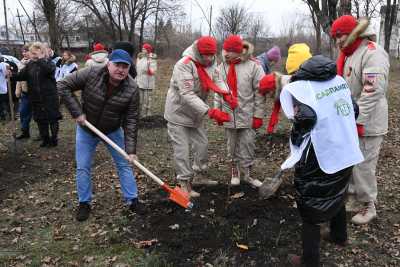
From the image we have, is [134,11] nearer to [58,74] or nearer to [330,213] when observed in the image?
[58,74]

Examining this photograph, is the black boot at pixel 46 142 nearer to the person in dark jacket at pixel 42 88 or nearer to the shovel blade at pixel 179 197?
the person in dark jacket at pixel 42 88

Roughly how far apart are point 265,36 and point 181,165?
130 feet

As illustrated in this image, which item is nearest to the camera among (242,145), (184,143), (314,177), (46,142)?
(314,177)

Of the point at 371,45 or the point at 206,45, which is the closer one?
the point at 371,45

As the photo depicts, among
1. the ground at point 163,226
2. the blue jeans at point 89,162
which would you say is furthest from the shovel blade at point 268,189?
the blue jeans at point 89,162

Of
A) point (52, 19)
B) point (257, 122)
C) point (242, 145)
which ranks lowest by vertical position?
point (242, 145)

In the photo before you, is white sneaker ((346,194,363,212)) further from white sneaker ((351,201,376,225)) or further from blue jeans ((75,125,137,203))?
blue jeans ((75,125,137,203))

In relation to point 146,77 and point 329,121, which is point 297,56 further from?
point 146,77

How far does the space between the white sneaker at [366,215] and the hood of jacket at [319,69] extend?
1940 millimetres

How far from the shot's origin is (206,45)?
4.47m

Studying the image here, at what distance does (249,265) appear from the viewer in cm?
365

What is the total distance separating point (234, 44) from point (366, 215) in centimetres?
247

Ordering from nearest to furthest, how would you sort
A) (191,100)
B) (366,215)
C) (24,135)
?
(366,215)
(191,100)
(24,135)

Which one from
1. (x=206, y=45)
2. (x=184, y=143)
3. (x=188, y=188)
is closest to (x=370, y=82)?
(x=206, y=45)
